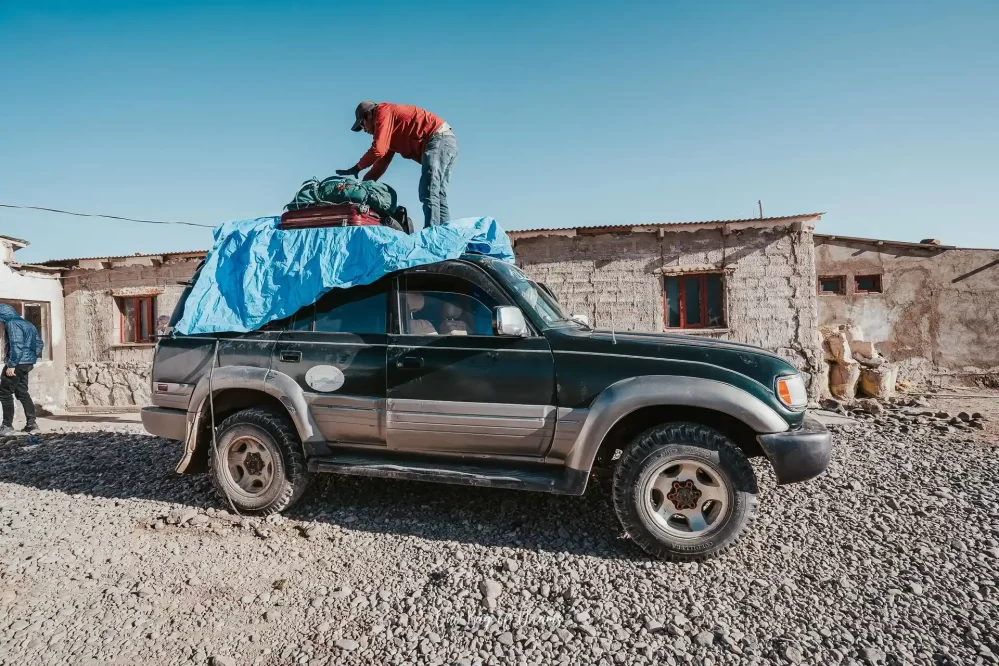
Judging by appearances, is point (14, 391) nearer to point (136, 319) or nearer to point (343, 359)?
point (136, 319)

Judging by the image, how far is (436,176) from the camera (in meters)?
5.57

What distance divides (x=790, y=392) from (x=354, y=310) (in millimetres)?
3169

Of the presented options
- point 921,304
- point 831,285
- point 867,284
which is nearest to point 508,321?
point 831,285

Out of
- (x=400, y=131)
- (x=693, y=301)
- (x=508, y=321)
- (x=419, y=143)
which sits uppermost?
(x=400, y=131)

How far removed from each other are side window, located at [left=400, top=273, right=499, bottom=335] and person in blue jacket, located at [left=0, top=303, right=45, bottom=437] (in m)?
7.20

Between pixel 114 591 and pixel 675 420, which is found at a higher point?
pixel 675 420

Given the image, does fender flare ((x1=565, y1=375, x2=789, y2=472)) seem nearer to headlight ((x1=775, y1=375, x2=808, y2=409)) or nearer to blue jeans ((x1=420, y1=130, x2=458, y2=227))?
headlight ((x1=775, y1=375, x2=808, y2=409))

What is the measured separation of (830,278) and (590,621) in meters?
15.4

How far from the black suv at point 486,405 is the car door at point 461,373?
0.04ft

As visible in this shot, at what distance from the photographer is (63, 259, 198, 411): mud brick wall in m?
12.1

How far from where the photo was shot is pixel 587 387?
135 inches

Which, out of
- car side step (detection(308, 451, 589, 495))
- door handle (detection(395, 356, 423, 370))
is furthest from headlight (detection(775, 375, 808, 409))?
door handle (detection(395, 356, 423, 370))

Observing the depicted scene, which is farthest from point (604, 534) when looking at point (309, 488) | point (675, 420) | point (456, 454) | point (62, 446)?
point (62, 446)

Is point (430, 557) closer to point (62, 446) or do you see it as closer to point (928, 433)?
point (62, 446)
